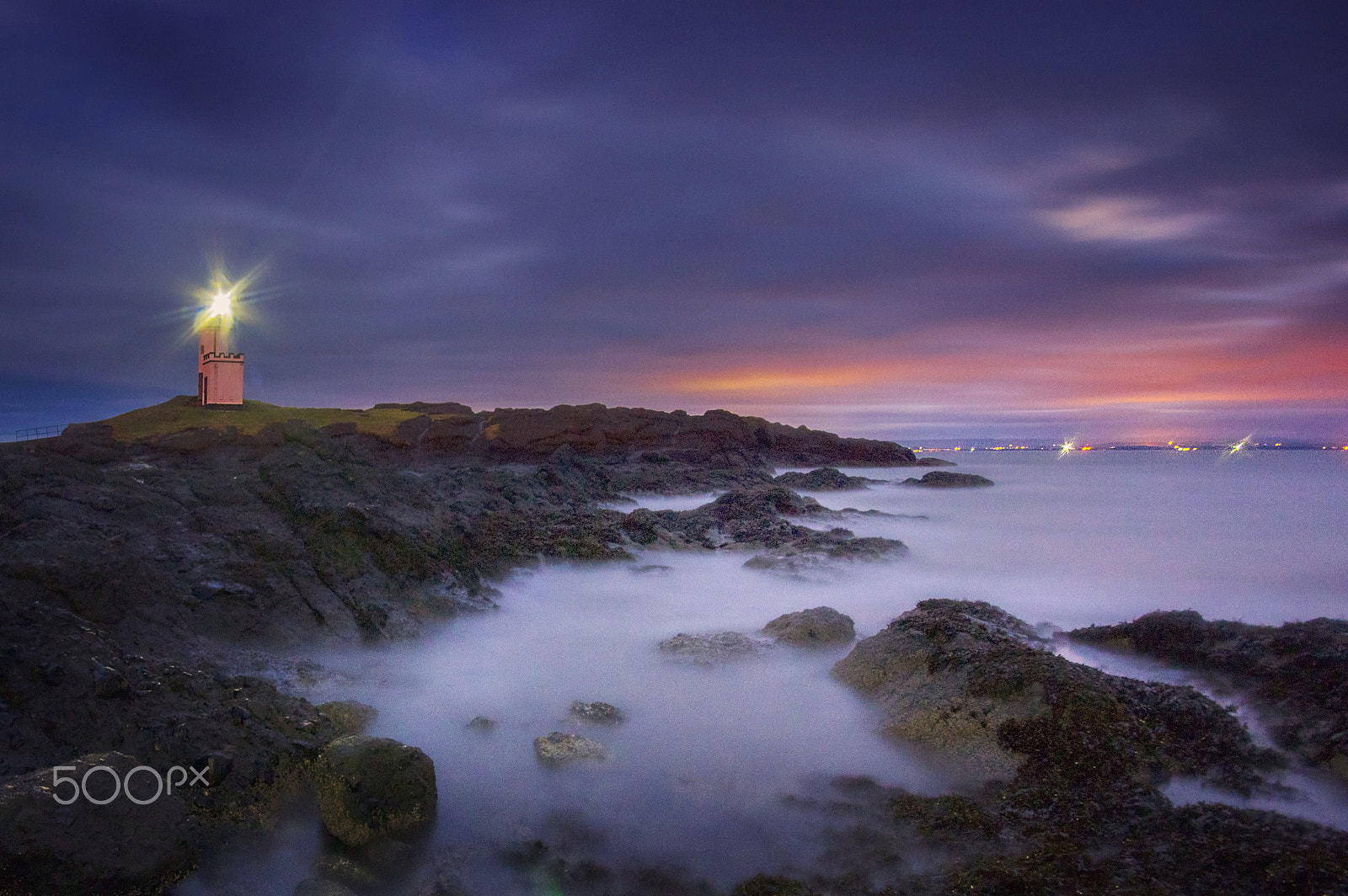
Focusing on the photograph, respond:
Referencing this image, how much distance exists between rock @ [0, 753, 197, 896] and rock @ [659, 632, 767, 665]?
15.3 feet

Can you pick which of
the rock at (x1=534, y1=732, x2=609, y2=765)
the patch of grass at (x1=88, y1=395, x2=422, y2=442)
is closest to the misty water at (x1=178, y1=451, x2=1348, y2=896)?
the rock at (x1=534, y1=732, x2=609, y2=765)

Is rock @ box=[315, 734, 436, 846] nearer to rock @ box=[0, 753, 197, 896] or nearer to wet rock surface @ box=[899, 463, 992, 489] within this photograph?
rock @ box=[0, 753, 197, 896]

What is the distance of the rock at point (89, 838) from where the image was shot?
3049mm

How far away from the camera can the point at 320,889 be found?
3.49 m

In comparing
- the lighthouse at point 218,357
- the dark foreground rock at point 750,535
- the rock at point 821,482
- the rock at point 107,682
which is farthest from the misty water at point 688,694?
the lighthouse at point 218,357

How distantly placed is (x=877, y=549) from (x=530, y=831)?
10049 mm

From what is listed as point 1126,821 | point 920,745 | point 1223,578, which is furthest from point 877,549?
point 1126,821

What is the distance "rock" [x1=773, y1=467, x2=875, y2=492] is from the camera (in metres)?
30.9

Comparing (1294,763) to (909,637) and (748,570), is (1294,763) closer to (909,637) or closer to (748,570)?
(909,637)

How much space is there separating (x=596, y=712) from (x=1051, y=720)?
3.52m

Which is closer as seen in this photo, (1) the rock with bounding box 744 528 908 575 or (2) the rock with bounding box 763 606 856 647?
(2) the rock with bounding box 763 606 856 647

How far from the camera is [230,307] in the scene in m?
37.4

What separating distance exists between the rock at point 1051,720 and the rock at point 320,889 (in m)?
3.86

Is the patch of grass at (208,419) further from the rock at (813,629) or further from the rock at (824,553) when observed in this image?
the rock at (813,629)
